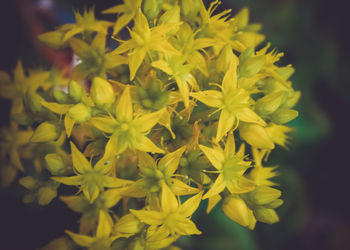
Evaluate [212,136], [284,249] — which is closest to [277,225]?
[284,249]

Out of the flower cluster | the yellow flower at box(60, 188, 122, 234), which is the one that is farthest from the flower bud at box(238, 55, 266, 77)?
the yellow flower at box(60, 188, 122, 234)

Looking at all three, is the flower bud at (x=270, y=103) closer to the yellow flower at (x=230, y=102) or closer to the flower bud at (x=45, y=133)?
the yellow flower at (x=230, y=102)

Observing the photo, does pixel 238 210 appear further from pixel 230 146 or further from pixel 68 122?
pixel 68 122

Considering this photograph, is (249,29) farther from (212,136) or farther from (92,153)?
(92,153)

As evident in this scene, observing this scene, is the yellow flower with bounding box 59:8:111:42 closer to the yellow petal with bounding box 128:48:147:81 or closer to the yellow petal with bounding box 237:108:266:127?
the yellow petal with bounding box 128:48:147:81

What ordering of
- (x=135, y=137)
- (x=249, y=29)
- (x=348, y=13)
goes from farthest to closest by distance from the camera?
(x=348, y=13) → (x=249, y=29) → (x=135, y=137)

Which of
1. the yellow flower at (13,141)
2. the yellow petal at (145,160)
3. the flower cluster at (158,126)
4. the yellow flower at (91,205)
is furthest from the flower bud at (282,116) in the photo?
the yellow flower at (13,141)

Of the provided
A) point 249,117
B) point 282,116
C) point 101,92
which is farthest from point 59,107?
point 282,116
